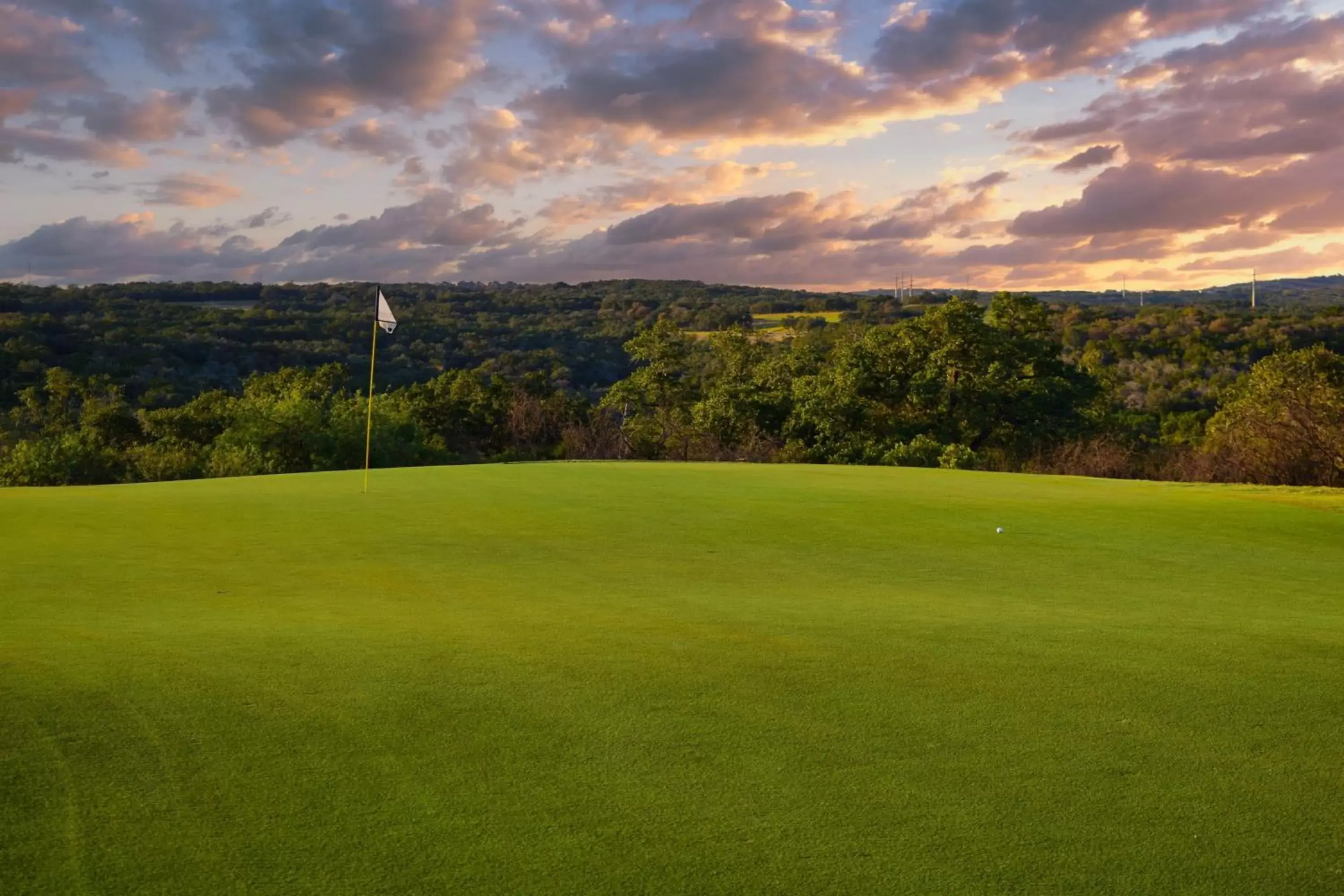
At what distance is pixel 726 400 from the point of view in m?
36.3

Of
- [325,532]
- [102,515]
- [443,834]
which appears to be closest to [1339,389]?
[325,532]

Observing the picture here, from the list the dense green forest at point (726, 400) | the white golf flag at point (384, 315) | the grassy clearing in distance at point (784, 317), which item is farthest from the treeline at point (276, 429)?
the grassy clearing in distance at point (784, 317)

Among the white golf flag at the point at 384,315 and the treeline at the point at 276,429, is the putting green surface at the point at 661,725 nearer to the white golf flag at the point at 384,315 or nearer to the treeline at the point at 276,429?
the white golf flag at the point at 384,315

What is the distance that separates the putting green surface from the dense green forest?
69.4 feet

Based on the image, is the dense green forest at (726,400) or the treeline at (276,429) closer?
the dense green forest at (726,400)

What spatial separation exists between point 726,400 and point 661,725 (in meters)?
31.8

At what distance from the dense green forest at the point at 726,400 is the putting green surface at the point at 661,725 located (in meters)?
21.2

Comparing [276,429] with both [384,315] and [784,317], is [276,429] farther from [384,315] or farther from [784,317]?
[784,317]

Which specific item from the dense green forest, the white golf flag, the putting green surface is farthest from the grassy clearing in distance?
the putting green surface

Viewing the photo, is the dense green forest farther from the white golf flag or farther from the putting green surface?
the putting green surface

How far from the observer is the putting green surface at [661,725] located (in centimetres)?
345

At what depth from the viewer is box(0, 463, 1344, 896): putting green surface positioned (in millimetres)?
3451

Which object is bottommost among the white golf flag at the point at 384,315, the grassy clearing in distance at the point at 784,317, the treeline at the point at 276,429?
the treeline at the point at 276,429

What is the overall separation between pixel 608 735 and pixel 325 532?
7836mm
